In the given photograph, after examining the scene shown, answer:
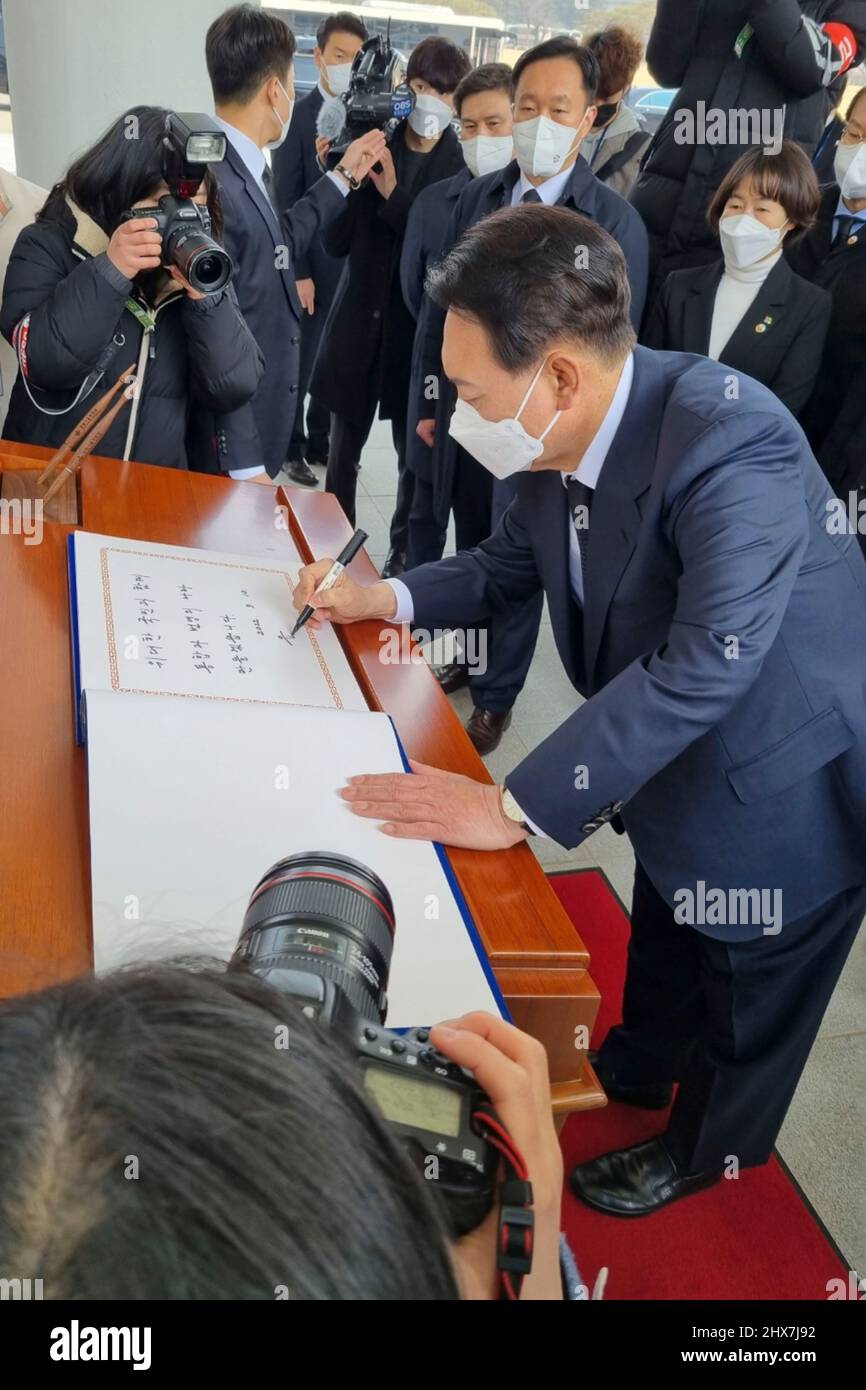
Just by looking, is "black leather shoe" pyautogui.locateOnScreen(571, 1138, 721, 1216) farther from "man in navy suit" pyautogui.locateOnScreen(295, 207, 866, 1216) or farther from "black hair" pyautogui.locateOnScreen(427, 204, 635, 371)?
"black hair" pyautogui.locateOnScreen(427, 204, 635, 371)

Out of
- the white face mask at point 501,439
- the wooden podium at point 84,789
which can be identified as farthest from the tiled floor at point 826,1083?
the white face mask at point 501,439

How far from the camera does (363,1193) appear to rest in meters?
0.43

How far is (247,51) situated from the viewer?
2223 millimetres

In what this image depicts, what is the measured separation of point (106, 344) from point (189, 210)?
0.25 m

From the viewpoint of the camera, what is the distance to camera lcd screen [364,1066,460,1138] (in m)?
0.59

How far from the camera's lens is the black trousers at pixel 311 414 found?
13.5ft

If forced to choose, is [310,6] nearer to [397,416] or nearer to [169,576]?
[397,416]

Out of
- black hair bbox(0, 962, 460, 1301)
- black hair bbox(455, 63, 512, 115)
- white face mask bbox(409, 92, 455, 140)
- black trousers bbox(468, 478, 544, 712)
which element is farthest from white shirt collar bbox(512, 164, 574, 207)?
black hair bbox(0, 962, 460, 1301)

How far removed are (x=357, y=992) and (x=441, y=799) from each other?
0.39 m

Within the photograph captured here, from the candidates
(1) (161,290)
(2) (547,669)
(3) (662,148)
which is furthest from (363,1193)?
(3) (662,148)

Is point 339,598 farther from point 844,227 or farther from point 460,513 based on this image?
point 844,227

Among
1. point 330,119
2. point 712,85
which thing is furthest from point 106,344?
point 330,119

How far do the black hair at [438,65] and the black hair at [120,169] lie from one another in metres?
1.61

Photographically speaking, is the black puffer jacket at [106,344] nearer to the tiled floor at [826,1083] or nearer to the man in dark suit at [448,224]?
the man in dark suit at [448,224]
